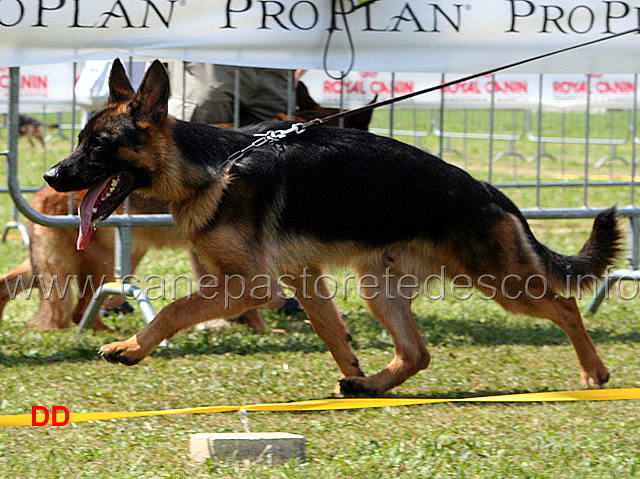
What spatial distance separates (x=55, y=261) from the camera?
5.86 metres

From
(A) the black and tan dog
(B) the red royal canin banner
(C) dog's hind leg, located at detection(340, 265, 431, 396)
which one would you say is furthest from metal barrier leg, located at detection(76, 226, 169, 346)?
(A) the black and tan dog

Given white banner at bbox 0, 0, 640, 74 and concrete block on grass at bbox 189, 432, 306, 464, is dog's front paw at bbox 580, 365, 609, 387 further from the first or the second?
white banner at bbox 0, 0, 640, 74

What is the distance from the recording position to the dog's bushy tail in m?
4.70

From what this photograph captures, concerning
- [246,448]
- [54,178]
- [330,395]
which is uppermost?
[54,178]

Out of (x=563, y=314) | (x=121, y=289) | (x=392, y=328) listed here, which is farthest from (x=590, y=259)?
(x=121, y=289)

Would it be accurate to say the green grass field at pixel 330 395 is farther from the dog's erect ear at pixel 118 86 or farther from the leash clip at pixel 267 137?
the dog's erect ear at pixel 118 86

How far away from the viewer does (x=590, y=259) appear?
15.9 ft

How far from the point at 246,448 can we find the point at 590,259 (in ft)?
7.49

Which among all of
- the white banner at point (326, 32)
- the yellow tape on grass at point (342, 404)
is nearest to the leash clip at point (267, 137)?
the yellow tape on grass at point (342, 404)

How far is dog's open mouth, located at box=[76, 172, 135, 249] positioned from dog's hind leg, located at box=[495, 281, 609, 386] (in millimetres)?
1803

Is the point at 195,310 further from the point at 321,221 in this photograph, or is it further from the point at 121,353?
the point at 321,221

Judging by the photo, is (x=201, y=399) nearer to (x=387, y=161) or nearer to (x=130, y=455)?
(x=130, y=455)

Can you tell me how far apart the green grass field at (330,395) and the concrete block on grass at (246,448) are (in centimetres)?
6

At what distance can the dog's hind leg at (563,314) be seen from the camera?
462cm
